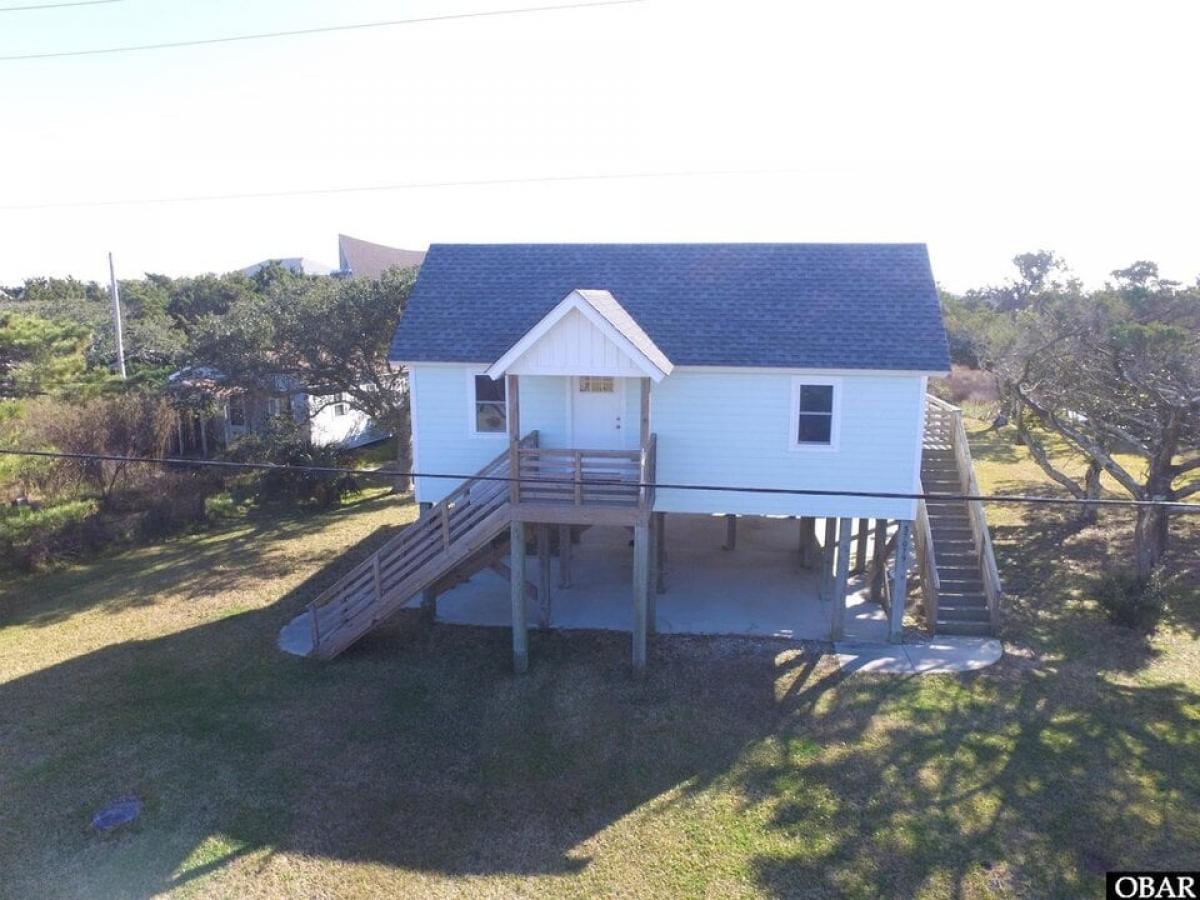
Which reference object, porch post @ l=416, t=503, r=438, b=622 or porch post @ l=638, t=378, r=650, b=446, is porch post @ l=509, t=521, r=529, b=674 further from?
porch post @ l=416, t=503, r=438, b=622

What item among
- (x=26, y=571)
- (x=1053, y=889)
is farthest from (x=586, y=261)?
(x=26, y=571)

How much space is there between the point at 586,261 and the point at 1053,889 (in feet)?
41.1

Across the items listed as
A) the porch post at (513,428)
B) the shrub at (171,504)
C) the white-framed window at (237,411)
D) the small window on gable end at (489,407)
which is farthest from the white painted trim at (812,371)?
the white-framed window at (237,411)

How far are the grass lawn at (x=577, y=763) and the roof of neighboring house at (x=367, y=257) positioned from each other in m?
45.9

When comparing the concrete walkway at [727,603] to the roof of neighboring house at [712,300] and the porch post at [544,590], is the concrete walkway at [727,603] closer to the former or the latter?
the porch post at [544,590]

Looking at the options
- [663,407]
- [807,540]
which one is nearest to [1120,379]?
[807,540]

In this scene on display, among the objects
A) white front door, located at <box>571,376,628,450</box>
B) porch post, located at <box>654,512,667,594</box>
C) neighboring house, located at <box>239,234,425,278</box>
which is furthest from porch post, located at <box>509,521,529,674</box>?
neighboring house, located at <box>239,234,425,278</box>

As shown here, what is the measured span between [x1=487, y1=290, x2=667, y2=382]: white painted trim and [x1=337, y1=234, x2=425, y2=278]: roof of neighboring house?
47190 mm

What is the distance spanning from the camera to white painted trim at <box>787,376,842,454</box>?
13.0 m

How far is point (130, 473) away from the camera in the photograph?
71.8ft

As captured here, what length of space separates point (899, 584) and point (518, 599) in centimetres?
702

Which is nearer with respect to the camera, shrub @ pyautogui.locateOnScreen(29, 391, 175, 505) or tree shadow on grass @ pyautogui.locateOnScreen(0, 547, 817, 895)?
tree shadow on grass @ pyautogui.locateOnScreen(0, 547, 817, 895)

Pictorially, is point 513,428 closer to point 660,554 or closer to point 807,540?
point 660,554

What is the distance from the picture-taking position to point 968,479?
1655 cm
